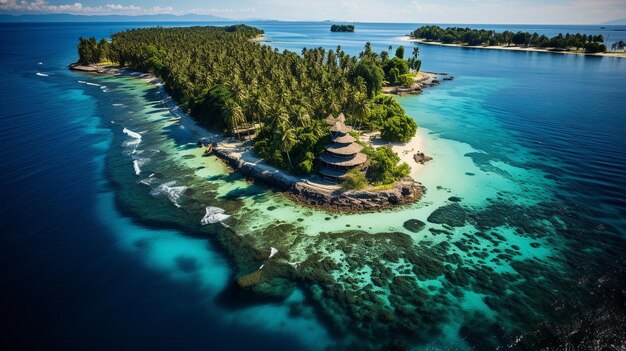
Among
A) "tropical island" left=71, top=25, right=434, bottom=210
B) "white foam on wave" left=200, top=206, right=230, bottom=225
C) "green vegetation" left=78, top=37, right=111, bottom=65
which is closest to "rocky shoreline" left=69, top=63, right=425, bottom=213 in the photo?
"tropical island" left=71, top=25, right=434, bottom=210

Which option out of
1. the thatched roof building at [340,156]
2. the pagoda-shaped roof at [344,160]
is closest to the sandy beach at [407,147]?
the pagoda-shaped roof at [344,160]

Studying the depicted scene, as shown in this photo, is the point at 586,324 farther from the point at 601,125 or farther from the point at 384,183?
the point at 601,125

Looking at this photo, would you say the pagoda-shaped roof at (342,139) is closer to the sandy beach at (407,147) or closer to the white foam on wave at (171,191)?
the sandy beach at (407,147)

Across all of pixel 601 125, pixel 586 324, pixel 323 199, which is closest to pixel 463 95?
pixel 601 125

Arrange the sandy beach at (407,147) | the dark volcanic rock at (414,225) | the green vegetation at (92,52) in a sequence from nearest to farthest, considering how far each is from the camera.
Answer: the dark volcanic rock at (414,225), the sandy beach at (407,147), the green vegetation at (92,52)

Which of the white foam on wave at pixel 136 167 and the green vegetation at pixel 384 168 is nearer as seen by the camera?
the green vegetation at pixel 384 168

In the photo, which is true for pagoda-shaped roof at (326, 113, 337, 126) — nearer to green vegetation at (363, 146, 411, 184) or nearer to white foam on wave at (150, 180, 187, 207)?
green vegetation at (363, 146, 411, 184)
